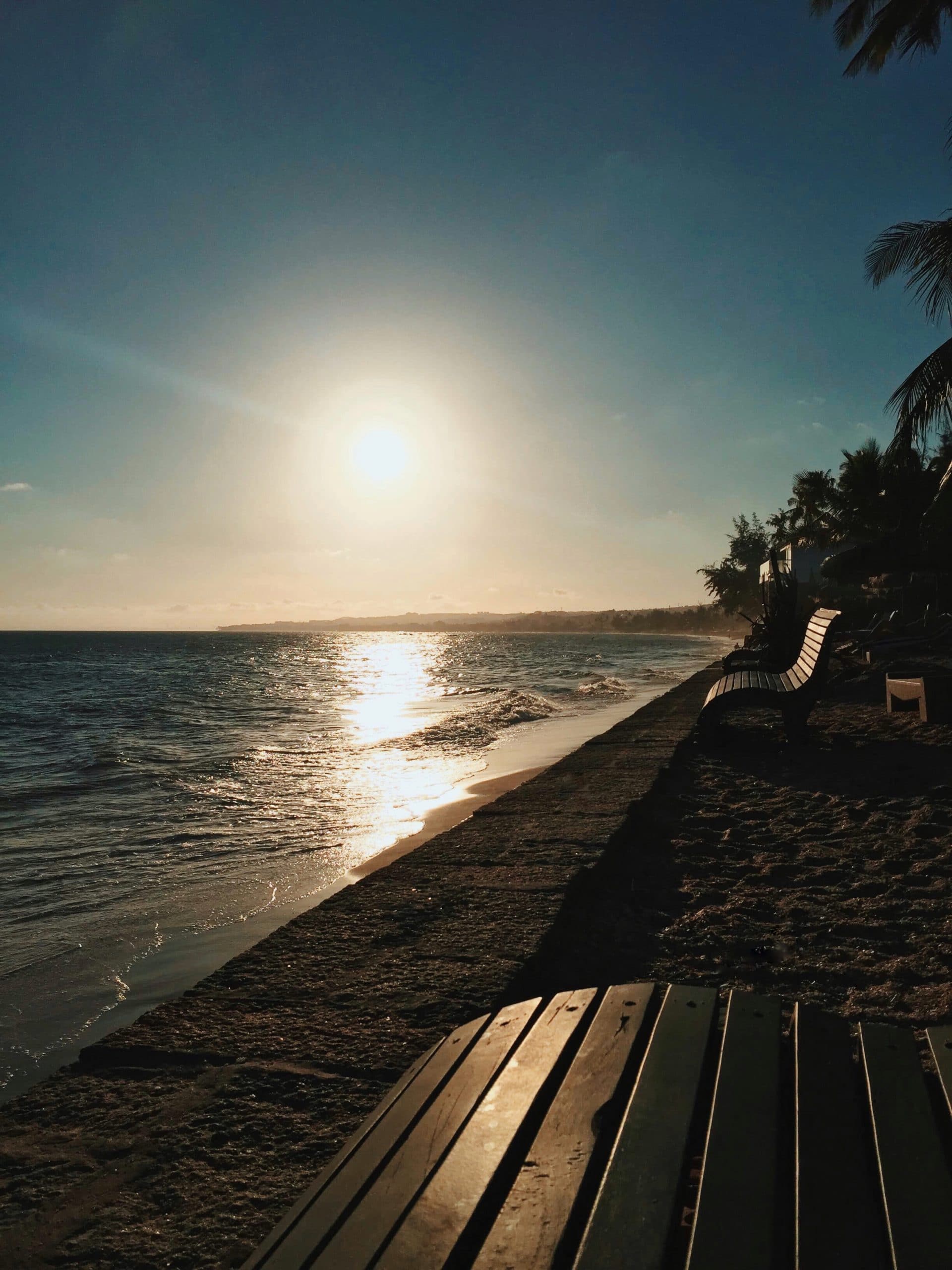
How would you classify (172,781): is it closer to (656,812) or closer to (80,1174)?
(656,812)

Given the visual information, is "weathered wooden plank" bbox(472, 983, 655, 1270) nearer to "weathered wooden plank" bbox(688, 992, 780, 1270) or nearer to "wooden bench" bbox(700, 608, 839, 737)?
"weathered wooden plank" bbox(688, 992, 780, 1270)

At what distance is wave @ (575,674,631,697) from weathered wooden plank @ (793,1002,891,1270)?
683 inches

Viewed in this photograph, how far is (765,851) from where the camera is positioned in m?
4.50

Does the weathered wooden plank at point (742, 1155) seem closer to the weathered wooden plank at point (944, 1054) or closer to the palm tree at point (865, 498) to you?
the weathered wooden plank at point (944, 1054)

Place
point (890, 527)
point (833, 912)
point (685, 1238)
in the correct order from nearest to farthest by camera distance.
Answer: point (685, 1238) < point (833, 912) < point (890, 527)

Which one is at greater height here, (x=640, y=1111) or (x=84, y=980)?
(x=640, y=1111)

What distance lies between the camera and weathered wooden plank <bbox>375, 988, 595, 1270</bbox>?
3.87 feet

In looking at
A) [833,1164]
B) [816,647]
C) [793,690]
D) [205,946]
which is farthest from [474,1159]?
[816,647]

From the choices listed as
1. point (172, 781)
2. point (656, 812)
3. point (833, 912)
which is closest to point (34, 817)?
point (172, 781)

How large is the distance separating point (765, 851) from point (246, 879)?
3266 mm

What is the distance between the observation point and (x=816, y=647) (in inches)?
298

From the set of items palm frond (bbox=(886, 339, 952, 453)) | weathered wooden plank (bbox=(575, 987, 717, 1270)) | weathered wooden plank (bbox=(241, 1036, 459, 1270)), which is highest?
palm frond (bbox=(886, 339, 952, 453))

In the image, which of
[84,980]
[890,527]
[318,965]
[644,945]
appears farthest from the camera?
[890,527]

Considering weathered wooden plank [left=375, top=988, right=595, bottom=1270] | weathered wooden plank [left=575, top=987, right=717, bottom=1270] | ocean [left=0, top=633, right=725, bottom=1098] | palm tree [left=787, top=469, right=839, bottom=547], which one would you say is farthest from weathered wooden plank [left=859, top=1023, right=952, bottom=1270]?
palm tree [left=787, top=469, right=839, bottom=547]
